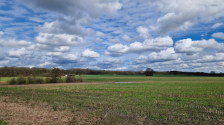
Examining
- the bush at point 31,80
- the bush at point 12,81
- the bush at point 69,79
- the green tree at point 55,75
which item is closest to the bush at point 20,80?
the bush at point 12,81

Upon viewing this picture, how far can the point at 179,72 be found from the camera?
177 metres

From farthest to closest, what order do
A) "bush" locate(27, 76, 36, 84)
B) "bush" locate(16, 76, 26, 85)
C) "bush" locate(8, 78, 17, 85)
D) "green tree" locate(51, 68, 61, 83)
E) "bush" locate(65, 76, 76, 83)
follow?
"bush" locate(65, 76, 76, 83), "green tree" locate(51, 68, 61, 83), "bush" locate(27, 76, 36, 84), "bush" locate(16, 76, 26, 85), "bush" locate(8, 78, 17, 85)

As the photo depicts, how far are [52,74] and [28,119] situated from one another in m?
62.7

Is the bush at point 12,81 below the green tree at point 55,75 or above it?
below

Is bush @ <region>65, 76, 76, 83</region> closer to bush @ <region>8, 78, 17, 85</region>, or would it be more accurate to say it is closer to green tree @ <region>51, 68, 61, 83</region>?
green tree @ <region>51, 68, 61, 83</region>

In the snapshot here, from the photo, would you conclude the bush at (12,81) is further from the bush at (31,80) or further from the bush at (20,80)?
the bush at (31,80)

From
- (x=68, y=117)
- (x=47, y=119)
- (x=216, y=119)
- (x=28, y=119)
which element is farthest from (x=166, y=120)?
(x=28, y=119)

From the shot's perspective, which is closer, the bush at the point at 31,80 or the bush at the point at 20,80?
the bush at the point at 20,80

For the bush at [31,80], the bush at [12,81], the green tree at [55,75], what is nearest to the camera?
the bush at [12,81]

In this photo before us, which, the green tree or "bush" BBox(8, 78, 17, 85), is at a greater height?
the green tree

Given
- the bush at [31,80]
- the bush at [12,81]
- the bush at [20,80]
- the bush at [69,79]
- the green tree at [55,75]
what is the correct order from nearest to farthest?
1. the bush at [12,81]
2. the bush at [20,80]
3. the bush at [31,80]
4. the green tree at [55,75]
5. the bush at [69,79]

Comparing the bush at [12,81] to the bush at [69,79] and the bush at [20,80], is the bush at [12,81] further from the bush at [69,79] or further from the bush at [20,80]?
the bush at [69,79]

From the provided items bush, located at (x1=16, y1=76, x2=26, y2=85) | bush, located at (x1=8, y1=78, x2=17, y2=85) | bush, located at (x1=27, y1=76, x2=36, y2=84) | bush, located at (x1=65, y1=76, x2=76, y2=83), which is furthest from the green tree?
bush, located at (x1=8, y1=78, x2=17, y2=85)

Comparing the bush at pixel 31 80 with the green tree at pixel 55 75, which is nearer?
the bush at pixel 31 80
